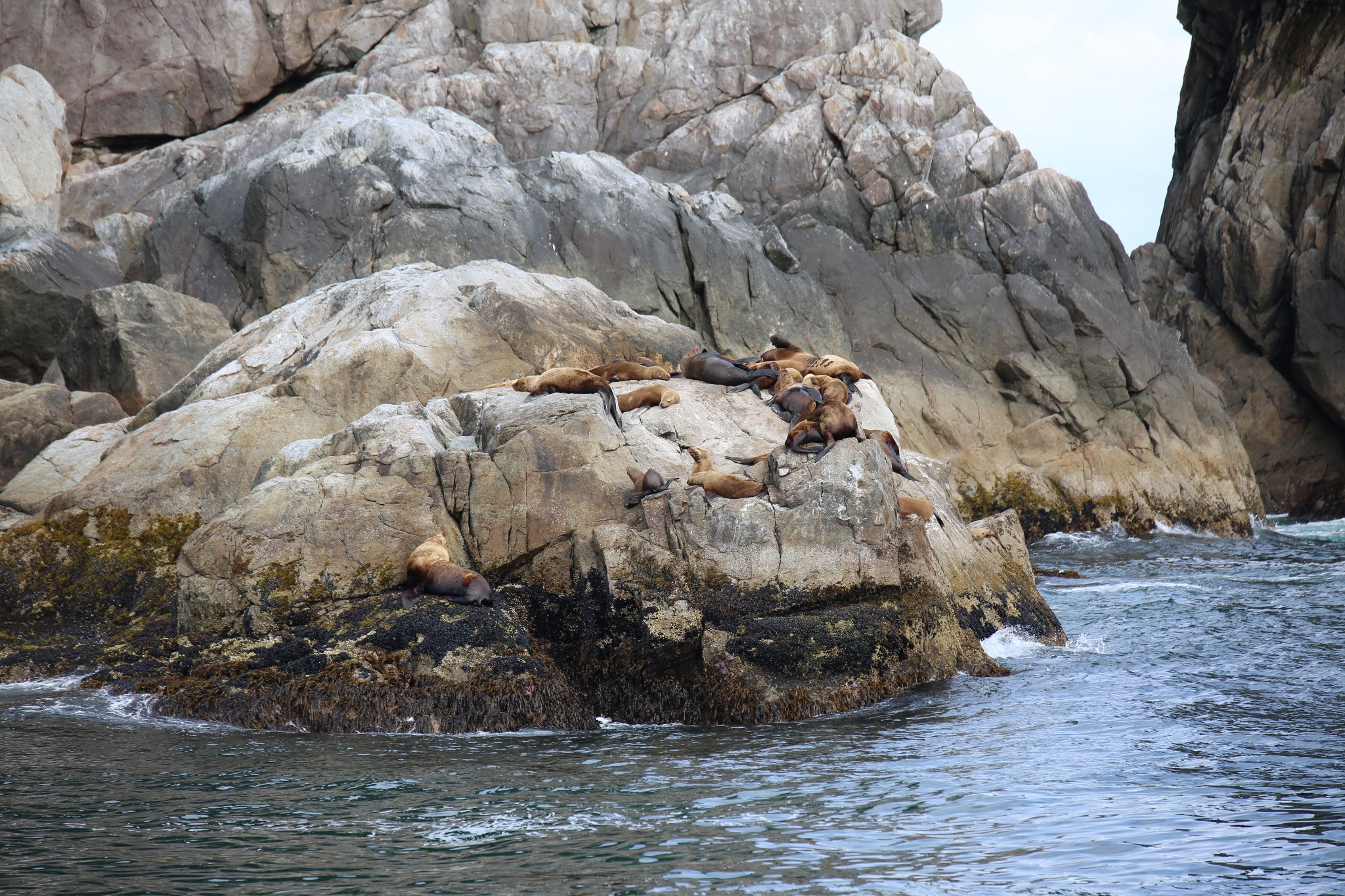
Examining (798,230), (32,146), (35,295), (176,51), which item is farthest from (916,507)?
(176,51)

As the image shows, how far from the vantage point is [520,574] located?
9250 millimetres

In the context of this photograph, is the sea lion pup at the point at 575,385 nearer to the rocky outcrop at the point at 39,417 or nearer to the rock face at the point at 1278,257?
the rocky outcrop at the point at 39,417

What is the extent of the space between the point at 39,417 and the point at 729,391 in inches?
391

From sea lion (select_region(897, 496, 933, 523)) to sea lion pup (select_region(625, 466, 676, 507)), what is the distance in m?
2.22

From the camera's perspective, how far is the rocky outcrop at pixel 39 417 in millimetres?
14383

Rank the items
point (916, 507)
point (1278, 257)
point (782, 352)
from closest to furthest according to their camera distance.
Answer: point (916, 507)
point (782, 352)
point (1278, 257)

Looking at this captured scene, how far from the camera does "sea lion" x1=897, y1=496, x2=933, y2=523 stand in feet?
32.3

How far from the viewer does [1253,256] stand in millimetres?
27094

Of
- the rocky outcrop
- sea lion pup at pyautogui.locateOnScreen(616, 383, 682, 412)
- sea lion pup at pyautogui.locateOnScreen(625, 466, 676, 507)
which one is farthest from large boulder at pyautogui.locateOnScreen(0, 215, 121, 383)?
sea lion pup at pyautogui.locateOnScreen(625, 466, 676, 507)

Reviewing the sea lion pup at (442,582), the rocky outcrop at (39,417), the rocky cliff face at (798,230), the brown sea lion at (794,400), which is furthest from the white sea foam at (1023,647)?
the rocky outcrop at (39,417)

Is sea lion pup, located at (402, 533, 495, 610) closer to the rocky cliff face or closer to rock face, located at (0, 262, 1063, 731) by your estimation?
rock face, located at (0, 262, 1063, 731)

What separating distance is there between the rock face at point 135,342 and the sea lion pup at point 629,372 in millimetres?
8593

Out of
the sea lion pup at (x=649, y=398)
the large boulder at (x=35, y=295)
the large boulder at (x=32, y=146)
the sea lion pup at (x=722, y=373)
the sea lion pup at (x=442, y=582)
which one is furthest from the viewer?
the large boulder at (x=32, y=146)

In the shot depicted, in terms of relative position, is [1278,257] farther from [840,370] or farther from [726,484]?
[726,484]
